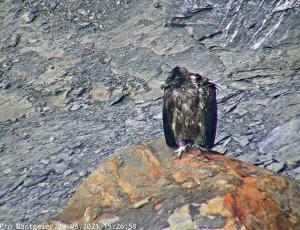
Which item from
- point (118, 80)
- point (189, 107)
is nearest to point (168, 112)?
point (189, 107)

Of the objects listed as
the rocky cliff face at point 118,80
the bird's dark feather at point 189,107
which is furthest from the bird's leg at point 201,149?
the rocky cliff face at point 118,80

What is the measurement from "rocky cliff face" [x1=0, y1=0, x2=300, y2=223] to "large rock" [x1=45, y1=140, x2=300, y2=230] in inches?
80.2

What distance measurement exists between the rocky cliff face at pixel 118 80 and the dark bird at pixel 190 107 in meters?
1.17

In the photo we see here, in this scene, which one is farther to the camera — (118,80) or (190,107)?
(118,80)

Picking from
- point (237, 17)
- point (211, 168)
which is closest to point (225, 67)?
point (237, 17)

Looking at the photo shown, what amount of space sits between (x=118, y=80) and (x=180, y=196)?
532 centimetres

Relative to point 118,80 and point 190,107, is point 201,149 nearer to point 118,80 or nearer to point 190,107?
point 190,107

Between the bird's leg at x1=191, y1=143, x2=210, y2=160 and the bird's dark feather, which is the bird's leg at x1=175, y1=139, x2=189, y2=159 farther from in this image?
the bird's dark feather

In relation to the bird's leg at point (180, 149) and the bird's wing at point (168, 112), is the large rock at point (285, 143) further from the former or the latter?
the bird's leg at point (180, 149)

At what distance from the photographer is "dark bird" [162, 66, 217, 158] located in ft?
18.5

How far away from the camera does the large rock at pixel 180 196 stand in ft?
12.8

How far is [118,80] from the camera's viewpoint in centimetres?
922

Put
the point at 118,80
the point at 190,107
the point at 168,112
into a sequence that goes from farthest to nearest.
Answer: the point at 118,80 < the point at 168,112 < the point at 190,107

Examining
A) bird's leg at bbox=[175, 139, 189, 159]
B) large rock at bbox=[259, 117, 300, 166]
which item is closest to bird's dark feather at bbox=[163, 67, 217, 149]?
bird's leg at bbox=[175, 139, 189, 159]
